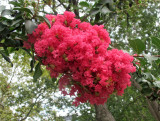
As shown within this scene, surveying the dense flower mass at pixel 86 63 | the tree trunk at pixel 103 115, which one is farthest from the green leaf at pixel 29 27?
the tree trunk at pixel 103 115

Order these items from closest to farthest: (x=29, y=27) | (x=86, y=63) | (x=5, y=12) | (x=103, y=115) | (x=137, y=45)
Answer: (x=86, y=63) < (x=29, y=27) < (x=5, y=12) < (x=137, y=45) < (x=103, y=115)

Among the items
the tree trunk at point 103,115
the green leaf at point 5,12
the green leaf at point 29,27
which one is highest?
the green leaf at point 5,12

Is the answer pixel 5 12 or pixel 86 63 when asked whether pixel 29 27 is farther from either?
pixel 86 63

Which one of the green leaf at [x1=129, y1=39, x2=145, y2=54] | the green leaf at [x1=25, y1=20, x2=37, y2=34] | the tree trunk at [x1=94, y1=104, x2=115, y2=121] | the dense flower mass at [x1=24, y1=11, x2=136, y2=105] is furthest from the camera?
the tree trunk at [x1=94, y1=104, x2=115, y2=121]

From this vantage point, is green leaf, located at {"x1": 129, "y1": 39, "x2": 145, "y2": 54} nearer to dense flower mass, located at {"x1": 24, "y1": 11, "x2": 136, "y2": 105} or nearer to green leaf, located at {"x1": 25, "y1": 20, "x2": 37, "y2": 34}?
dense flower mass, located at {"x1": 24, "y1": 11, "x2": 136, "y2": 105}

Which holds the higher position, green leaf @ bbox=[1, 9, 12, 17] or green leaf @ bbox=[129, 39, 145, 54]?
green leaf @ bbox=[1, 9, 12, 17]

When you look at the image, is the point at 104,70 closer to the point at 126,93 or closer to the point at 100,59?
the point at 100,59

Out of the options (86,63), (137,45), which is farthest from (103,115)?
(86,63)

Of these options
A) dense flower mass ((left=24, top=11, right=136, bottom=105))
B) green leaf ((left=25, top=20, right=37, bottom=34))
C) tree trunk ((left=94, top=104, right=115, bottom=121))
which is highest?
green leaf ((left=25, top=20, right=37, bottom=34))

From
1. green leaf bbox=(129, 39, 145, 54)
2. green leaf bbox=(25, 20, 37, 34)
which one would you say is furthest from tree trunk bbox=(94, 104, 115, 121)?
green leaf bbox=(25, 20, 37, 34)

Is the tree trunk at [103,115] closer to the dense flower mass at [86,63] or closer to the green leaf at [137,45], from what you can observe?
the green leaf at [137,45]

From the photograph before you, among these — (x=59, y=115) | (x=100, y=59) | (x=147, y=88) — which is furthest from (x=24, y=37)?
(x=59, y=115)

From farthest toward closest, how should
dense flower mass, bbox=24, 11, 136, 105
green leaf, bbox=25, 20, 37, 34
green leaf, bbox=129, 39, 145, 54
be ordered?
green leaf, bbox=129, 39, 145, 54 → green leaf, bbox=25, 20, 37, 34 → dense flower mass, bbox=24, 11, 136, 105

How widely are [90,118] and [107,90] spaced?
6079 millimetres
